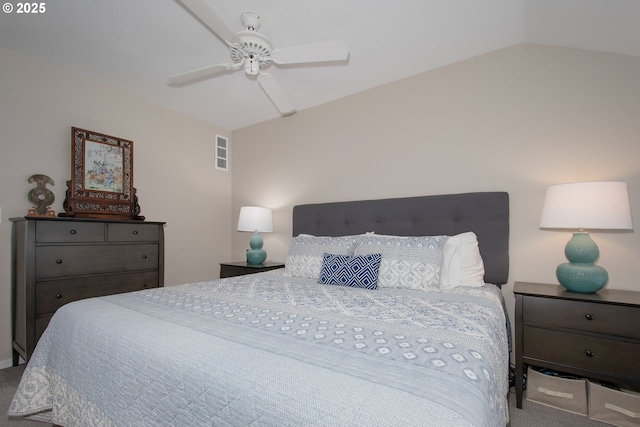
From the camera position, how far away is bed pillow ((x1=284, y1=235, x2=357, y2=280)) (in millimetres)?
2256

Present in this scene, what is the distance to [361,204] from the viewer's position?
9.00 ft

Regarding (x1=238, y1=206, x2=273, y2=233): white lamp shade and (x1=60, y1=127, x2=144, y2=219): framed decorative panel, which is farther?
(x1=238, y1=206, x2=273, y2=233): white lamp shade

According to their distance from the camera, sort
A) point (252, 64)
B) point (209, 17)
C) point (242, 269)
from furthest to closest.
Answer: point (242, 269) → point (252, 64) → point (209, 17)

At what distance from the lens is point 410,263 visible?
189 cm

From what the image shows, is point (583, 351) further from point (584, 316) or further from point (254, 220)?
point (254, 220)

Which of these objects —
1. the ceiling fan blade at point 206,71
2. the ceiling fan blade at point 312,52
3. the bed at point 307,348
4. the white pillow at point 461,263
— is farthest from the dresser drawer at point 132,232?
the white pillow at point 461,263

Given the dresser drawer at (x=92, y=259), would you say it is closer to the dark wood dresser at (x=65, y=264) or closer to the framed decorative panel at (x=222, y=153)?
the dark wood dresser at (x=65, y=264)

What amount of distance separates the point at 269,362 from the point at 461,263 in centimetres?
166

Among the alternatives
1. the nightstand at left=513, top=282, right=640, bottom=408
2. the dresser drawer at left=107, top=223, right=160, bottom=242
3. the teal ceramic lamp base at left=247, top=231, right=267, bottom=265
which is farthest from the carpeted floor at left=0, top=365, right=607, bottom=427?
the teal ceramic lamp base at left=247, top=231, right=267, bottom=265

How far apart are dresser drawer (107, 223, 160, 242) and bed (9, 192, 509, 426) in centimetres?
109

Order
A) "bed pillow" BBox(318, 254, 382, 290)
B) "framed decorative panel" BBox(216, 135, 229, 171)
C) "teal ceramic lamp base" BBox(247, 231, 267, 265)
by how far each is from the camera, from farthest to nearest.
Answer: "framed decorative panel" BBox(216, 135, 229, 171) < "teal ceramic lamp base" BBox(247, 231, 267, 265) < "bed pillow" BBox(318, 254, 382, 290)

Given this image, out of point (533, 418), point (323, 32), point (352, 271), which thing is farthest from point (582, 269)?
point (323, 32)

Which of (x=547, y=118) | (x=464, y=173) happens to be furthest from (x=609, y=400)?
(x=547, y=118)

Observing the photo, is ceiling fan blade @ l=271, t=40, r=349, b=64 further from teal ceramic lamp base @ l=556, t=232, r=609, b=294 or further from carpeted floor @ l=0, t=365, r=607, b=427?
carpeted floor @ l=0, t=365, r=607, b=427
